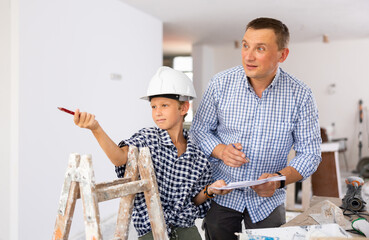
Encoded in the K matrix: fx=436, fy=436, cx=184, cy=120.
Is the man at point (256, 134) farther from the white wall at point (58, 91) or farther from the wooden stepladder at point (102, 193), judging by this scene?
the white wall at point (58, 91)

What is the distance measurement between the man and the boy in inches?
7.0

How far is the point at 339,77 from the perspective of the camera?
380 inches

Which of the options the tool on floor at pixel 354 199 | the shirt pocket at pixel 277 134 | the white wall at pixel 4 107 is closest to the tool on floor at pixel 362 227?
the tool on floor at pixel 354 199

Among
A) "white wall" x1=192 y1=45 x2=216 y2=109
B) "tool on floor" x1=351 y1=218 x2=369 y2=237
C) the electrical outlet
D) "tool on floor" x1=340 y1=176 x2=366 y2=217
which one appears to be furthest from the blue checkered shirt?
"white wall" x1=192 y1=45 x2=216 y2=109

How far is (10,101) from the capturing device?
4004 mm

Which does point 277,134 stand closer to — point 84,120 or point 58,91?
point 84,120

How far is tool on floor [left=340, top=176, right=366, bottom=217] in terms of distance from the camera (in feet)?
6.46

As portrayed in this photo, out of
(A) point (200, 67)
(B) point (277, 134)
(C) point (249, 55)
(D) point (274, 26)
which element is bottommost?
(B) point (277, 134)

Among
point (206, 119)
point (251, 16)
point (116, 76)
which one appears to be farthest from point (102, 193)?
point (251, 16)

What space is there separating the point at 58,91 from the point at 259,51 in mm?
3141

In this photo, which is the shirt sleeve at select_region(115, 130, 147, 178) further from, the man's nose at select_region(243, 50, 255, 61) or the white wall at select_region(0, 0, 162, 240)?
the white wall at select_region(0, 0, 162, 240)

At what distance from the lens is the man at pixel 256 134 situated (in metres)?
1.92

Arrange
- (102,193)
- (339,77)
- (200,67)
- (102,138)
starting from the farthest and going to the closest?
(200,67) < (339,77) < (102,138) < (102,193)

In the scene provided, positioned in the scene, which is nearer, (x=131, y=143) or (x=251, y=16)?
(x=131, y=143)
